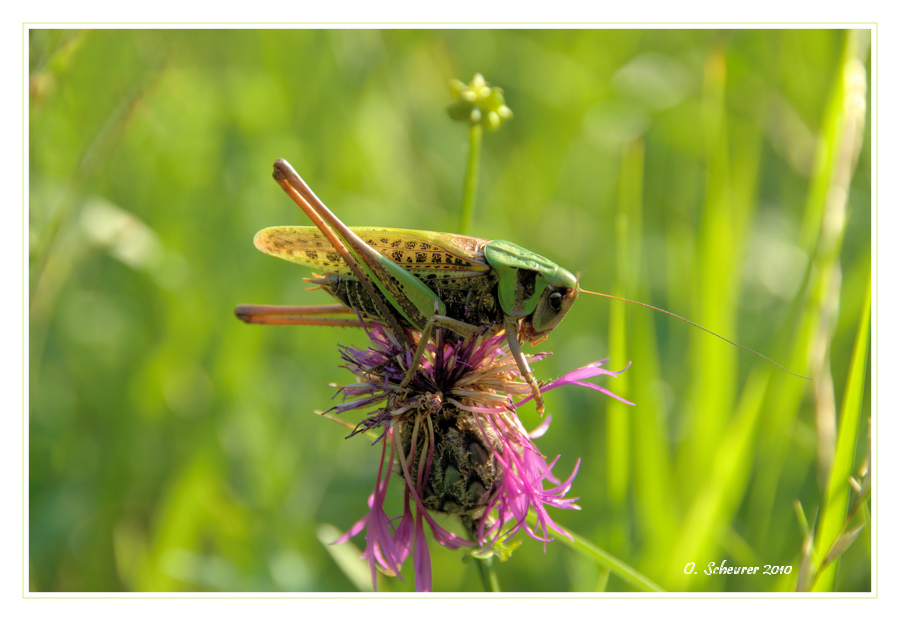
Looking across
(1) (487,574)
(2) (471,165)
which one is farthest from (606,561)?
(2) (471,165)

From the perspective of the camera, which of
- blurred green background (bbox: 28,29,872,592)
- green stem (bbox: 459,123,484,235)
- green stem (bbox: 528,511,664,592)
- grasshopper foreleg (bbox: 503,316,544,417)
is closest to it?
green stem (bbox: 528,511,664,592)

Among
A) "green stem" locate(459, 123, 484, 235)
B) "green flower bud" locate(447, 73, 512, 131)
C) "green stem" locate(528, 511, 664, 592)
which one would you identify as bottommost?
"green stem" locate(528, 511, 664, 592)

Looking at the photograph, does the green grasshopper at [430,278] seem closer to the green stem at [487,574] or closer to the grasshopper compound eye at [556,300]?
the grasshopper compound eye at [556,300]

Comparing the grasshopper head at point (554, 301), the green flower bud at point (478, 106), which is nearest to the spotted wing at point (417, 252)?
the grasshopper head at point (554, 301)

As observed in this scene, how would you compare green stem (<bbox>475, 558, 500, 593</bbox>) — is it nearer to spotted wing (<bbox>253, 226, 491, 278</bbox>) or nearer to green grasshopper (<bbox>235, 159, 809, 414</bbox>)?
green grasshopper (<bbox>235, 159, 809, 414</bbox>)

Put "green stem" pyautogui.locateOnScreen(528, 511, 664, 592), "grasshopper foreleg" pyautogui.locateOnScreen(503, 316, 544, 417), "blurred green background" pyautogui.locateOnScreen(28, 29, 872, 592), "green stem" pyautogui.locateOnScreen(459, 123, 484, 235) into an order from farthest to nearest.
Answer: "blurred green background" pyautogui.locateOnScreen(28, 29, 872, 592)
"green stem" pyautogui.locateOnScreen(459, 123, 484, 235)
"grasshopper foreleg" pyautogui.locateOnScreen(503, 316, 544, 417)
"green stem" pyautogui.locateOnScreen(528, 511, 664, 592)

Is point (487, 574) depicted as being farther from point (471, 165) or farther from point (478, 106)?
point (478, 106)

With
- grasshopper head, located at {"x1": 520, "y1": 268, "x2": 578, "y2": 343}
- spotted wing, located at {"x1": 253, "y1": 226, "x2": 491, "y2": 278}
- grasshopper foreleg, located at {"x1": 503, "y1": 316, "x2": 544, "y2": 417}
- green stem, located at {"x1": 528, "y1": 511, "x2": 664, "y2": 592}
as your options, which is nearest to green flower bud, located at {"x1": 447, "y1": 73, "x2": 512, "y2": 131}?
spotted wing, located at {"x1": 253, "y1": 226, "x2": 491, "y2": 278}
